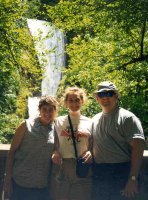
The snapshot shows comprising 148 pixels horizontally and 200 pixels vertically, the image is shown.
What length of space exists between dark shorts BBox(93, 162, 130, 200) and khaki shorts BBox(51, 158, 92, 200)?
0.16 m

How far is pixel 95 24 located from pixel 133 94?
304 centimetres

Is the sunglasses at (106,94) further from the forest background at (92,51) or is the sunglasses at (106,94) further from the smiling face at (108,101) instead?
the forest background at (92,51)

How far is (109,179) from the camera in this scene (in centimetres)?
362

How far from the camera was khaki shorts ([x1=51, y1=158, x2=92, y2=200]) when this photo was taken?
3.79 metres

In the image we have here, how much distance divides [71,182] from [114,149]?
606 mm

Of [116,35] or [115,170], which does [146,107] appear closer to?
[116,35]

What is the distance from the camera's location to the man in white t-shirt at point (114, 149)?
11.3 ft

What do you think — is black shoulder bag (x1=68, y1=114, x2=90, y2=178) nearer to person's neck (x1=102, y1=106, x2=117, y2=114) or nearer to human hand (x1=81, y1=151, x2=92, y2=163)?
human hand (x1=81, y1=151, x2=92, y2=163)

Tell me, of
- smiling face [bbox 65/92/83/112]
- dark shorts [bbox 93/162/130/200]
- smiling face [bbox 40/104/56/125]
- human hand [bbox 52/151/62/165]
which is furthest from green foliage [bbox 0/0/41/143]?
dark shorts [bbox 93/162/130/200]

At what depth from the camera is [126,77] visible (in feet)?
46.4

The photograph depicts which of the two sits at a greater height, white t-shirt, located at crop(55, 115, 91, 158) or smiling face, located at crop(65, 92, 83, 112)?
smiling face, located at crop(65, 92, 83, 112)

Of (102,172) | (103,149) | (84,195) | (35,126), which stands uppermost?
(35,126)

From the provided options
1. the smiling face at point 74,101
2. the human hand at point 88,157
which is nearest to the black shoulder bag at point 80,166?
the human hand at point 88,157

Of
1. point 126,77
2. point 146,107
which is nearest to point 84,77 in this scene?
point 126,77
